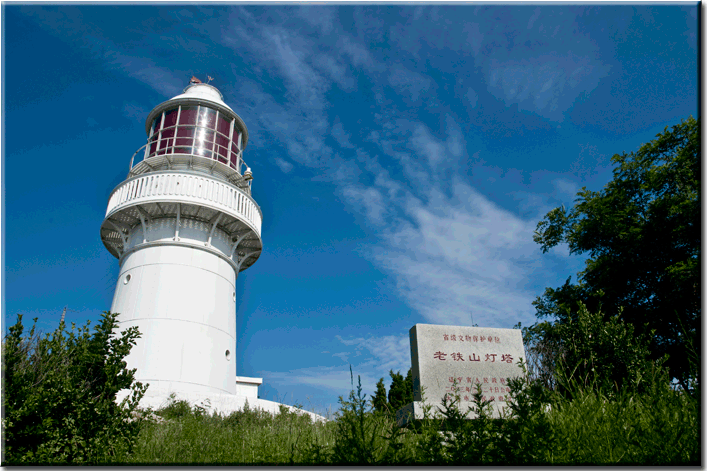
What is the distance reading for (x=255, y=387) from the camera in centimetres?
1858

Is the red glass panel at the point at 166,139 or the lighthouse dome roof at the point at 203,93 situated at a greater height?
the lighthouse dome roof at the point at 203,93

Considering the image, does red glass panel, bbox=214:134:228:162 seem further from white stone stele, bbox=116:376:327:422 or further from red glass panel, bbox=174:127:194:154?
white stone stele, bbox=116:376:327:422

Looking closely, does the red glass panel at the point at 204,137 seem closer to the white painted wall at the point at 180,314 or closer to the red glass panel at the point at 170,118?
the red glass panel at the point at 170,118

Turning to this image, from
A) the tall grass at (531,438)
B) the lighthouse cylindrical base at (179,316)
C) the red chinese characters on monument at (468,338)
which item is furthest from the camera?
the lighthouse cylindrical base at (179,316)

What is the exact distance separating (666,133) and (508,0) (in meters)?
15.7

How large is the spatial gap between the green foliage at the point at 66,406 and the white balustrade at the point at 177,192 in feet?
28.7

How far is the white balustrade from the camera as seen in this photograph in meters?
14.9

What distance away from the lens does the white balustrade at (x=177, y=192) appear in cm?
1488

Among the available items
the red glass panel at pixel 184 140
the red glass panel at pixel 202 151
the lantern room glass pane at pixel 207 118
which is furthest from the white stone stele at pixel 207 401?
the lantern room glass pane at pixel 207 118

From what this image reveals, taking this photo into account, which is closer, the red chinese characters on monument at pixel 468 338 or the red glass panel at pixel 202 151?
the red chinese characters on monument at pixel 468 338

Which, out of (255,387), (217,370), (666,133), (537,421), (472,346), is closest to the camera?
(537,421)

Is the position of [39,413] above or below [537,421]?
below

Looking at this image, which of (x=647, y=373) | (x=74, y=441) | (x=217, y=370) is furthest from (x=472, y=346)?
(x=217, y=370)

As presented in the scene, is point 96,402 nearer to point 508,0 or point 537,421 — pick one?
point 537,421
